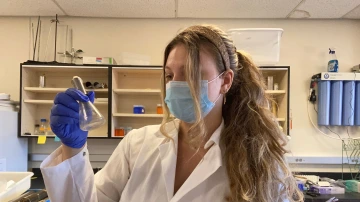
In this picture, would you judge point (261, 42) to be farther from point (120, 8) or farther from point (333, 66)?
point (120, 8)

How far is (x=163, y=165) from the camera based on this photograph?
1.04 metres

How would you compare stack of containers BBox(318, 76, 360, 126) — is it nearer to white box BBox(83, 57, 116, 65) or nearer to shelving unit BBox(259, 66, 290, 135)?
shelving unit BBox(259, 66, 290, 135)

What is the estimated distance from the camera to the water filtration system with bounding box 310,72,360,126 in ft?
8.78

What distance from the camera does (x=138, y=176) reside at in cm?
104

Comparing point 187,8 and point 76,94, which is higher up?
point 187,8

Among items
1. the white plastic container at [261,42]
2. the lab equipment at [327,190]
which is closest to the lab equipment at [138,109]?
the white plastic container at [261,42]

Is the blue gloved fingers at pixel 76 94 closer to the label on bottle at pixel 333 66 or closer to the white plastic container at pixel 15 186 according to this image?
the white plastic container at pixel 15 186

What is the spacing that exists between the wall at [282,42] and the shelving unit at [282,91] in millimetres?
247

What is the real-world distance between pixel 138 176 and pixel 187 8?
1.93 meters

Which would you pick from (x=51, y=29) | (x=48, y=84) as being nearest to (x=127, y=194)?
(x=48, y=84)

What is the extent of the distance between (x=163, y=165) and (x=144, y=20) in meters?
2.14

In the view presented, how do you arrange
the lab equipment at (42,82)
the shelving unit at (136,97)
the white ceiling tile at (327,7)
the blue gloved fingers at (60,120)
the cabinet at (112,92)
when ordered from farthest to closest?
the shelving unit at (136,97), the lab equipment at (42,82), the cabinet at (112,92), the white ceiling tile at (327,7), the blue gloved fingers at (60,120)

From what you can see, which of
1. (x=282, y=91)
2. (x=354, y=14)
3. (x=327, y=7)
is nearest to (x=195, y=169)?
(x=282, y=91)

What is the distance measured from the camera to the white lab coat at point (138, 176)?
937 millimetres
